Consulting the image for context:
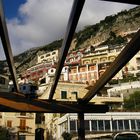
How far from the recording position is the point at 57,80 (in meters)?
5.01

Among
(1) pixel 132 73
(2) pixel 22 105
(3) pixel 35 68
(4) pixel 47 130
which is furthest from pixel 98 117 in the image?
(3) pixel 35 68

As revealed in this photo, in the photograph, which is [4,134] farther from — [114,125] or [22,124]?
[114,125]

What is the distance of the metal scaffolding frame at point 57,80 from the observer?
300 cm

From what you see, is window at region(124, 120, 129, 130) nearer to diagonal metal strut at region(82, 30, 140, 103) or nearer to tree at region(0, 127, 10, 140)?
tree at region(0, 127, 10, 140)

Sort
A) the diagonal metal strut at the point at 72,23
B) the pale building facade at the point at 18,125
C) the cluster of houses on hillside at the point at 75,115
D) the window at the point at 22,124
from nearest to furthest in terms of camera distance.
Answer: the diagonal metal strut at the point at 72,23 < the cluster of houses on hillside at the point at 75,115 < the pale building facade at the point at 18,125 < the window at the point at 22,124

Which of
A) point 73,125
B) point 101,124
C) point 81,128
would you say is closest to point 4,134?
point 73,125

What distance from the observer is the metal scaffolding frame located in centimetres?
300

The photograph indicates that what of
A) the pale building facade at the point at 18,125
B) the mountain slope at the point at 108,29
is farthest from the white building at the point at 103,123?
the mountain slope at the point at 108,29

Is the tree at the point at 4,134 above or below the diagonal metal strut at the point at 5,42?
below

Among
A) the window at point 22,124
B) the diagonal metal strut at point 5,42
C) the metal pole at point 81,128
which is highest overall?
the diagonal metal strut at point 5,42

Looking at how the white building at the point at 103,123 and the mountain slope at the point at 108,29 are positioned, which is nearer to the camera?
the white building at the point at 103,123

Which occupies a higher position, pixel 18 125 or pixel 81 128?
pixel 18 125

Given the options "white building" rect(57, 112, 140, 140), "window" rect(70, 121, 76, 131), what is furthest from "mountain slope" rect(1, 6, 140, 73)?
"window" rect(70, 121, 76, 131)

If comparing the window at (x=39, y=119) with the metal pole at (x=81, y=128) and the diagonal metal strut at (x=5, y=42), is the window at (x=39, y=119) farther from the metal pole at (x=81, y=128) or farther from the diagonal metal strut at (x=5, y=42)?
the diagonal metal strut at (x=5, y=42)
